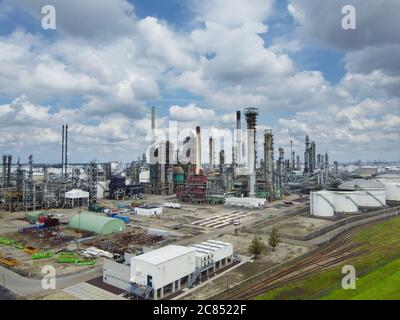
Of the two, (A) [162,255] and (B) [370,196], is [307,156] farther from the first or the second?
(A) [162,255]

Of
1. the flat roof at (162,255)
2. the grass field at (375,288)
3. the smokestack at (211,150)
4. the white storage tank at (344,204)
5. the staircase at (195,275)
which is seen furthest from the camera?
the smokestack at (211,150)

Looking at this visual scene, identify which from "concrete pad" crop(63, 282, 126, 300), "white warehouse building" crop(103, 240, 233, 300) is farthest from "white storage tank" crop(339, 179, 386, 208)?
"concrete pad" crop(63, 282, 126, 300)

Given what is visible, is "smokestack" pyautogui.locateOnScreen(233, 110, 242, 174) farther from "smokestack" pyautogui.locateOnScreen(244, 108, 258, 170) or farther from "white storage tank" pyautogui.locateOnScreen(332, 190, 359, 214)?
"white storage tank" pyautogui.locateOnScreen(332, 190, 359, 214)

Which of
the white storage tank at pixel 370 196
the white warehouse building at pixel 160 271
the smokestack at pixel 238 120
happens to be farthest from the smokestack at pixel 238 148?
the white warehouse building at pixel 160 271

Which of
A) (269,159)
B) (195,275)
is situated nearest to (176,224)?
(195,275)

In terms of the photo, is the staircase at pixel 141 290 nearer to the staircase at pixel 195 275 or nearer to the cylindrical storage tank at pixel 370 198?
the staircase at pixel 195 275
